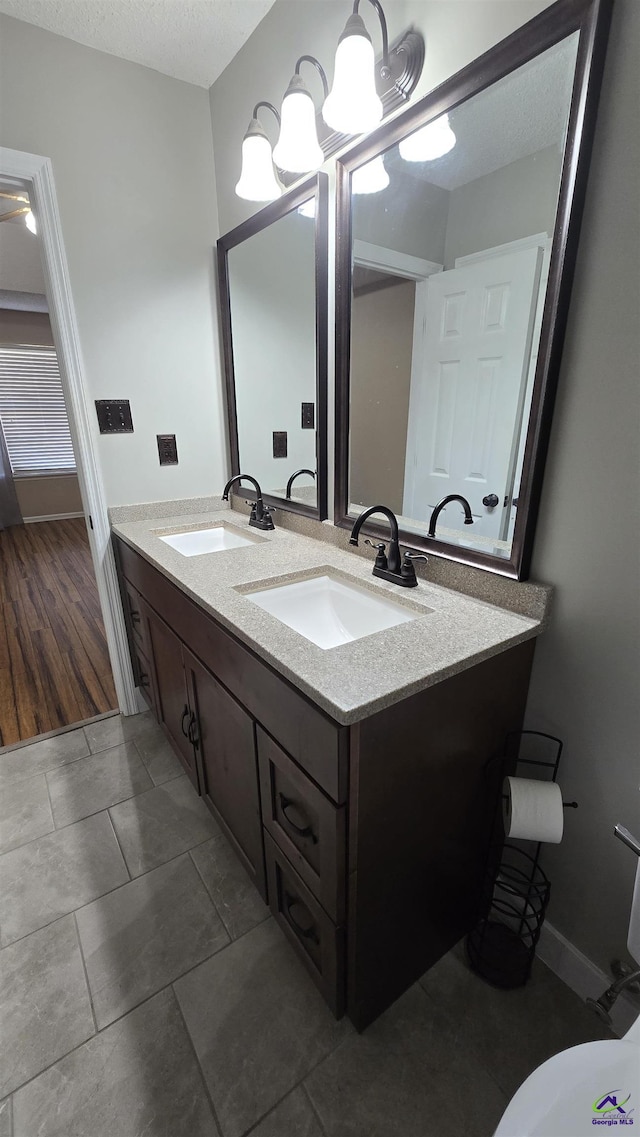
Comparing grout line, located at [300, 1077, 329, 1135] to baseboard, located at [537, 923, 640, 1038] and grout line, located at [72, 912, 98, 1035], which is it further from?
baseboard, located at [537, 923, 640, 1038]

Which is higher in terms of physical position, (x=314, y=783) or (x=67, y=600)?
(x=314, y=783)

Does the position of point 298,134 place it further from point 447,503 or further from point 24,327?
point 24,327

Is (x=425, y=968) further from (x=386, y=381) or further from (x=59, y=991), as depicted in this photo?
(x=386, y=381)

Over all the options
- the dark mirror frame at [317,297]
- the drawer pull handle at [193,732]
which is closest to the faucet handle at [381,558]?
the dark mirror frame at [317,297]

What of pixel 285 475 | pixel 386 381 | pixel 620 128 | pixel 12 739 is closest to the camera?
pixel 620 128

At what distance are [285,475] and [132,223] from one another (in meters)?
1.10

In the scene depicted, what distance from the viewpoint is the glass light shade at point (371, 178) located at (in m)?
1.25

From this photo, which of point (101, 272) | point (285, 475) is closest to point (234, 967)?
point (285, 475)

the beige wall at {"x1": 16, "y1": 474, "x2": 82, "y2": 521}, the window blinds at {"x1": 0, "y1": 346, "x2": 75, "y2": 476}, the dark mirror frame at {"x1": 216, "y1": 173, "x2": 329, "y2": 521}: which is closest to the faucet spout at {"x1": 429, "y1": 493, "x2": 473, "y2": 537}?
the dark mirror frame at {"x1": 216, "y1": 173, "x2": 329, "y2": 521}

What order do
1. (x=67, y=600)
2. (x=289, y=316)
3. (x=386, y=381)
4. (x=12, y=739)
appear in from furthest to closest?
(x=67, y=600) < (x=12, y=739) < (x=289, y=316) < (x=386, y=381)

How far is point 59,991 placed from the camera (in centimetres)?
116

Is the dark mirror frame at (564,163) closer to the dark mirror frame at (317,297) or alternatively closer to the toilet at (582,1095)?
the dark mirror frame at (317,297)

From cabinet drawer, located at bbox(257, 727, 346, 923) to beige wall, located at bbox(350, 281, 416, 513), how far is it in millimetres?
806

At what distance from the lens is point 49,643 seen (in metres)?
2.97
